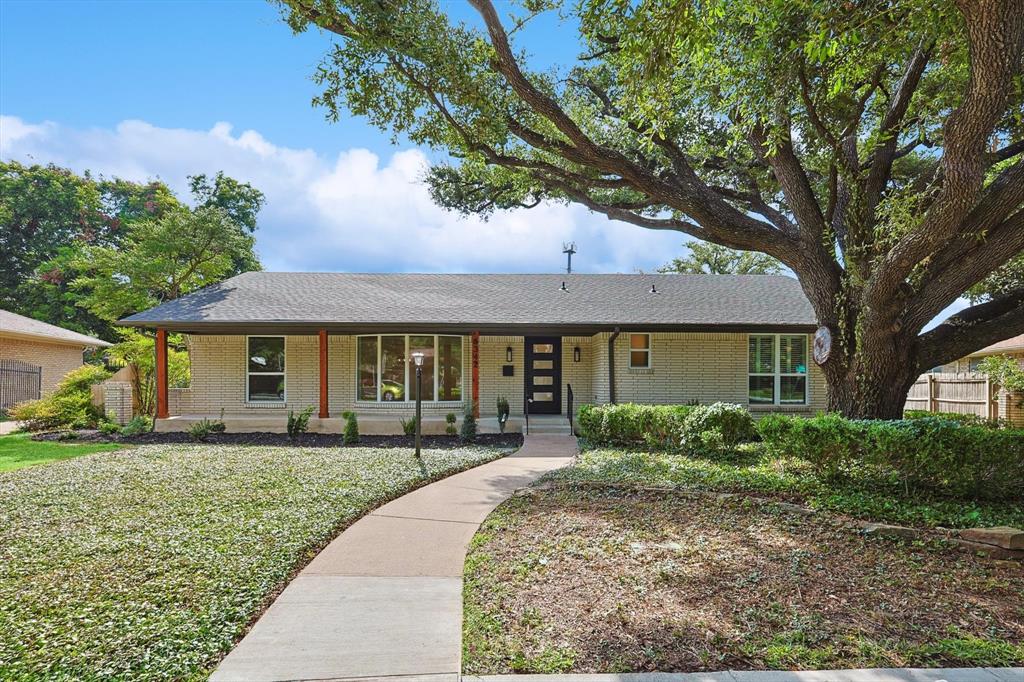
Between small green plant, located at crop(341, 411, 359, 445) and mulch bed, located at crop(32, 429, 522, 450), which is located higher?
small green plant, located at crop(341, 411, 359, 445)

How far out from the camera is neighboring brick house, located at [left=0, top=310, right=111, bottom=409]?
17.1 m

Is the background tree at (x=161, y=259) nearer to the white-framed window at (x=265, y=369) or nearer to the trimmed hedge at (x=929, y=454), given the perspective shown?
the white-framed window at (x=265, y=369)

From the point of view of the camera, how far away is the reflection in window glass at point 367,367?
1398cm

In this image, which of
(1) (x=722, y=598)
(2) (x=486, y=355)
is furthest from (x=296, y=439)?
(1) (x=722, y=598)

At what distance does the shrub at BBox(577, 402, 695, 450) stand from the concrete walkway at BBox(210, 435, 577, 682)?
4869 millimetres

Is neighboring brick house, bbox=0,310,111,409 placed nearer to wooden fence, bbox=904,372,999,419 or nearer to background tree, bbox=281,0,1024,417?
background tree, bbox=281,0,1024,417

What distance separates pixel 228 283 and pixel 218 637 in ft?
45.8

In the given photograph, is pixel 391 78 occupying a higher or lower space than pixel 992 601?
higher

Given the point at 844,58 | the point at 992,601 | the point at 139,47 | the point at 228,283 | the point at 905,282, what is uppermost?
the point at 139,47

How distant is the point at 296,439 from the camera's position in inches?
464

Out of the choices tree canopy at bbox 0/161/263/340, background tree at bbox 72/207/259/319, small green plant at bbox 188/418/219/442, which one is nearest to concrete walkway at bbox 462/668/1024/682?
small green plant at bbox 188/418/219/442

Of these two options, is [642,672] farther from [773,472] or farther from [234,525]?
[773,472]

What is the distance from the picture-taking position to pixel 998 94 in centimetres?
520

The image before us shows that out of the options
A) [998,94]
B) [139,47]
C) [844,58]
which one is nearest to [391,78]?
[139,47]
